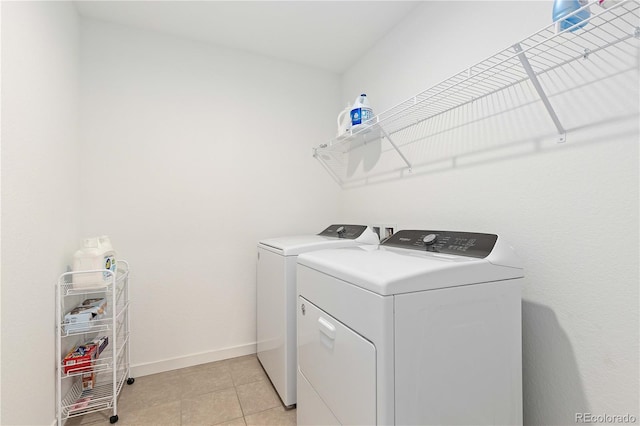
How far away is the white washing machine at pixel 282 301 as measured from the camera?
1.76 meters

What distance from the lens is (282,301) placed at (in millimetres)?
1802

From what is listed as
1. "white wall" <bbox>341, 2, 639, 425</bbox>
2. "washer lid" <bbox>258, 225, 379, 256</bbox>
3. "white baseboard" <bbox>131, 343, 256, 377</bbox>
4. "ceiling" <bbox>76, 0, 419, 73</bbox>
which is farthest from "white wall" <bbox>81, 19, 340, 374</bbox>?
"white wall" <bbox>341, 2, 639, 425</bbox>

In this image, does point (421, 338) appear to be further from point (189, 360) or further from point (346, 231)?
point (189, 360)

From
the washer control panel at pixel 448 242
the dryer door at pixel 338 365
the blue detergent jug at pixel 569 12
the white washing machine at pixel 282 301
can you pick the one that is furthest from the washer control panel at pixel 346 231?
the blue detergent jug at pixel 569 12

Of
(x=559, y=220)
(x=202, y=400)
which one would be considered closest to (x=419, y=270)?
(x=559, y=220)

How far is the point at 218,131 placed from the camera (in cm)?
241

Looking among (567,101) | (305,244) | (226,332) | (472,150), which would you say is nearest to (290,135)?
(305,244)

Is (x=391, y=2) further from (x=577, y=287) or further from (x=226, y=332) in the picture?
(x=226, y=332)

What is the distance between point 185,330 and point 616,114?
2738 millimetres

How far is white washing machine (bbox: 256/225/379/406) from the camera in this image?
5.77 ft

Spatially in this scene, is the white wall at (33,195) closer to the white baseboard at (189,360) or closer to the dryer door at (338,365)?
the white baseboard at (189,360)

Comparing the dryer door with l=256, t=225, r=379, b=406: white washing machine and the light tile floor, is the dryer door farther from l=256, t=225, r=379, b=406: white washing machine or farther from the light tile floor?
the light tile floor

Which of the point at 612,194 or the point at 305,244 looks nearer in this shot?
the point at 612,194

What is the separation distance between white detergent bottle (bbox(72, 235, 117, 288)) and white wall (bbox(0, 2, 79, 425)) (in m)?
0.10
